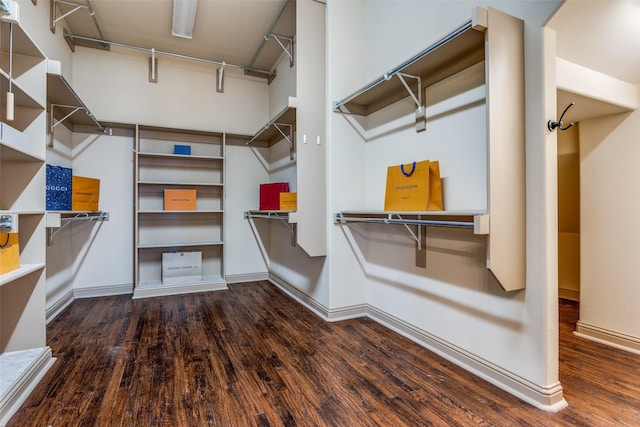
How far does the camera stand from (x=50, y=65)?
2.03 metres

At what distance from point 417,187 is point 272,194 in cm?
200

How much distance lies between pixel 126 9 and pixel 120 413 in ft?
11.3

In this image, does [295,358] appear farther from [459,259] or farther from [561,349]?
[561,349]

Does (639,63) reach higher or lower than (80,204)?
higher

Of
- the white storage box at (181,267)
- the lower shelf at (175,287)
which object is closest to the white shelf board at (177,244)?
the white storage box at (181,267)

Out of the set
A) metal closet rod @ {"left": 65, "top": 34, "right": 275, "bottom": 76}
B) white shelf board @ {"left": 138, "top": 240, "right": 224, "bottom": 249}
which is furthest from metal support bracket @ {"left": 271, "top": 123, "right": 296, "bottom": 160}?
white shelf board @ {"left": 138, "top": 240, "right": 224, "bottom": 249}

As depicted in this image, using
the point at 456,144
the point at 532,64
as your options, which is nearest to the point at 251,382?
the point at 456,144

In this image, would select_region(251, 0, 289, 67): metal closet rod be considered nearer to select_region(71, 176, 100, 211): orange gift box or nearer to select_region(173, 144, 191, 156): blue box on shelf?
select_region(173, 144, 191, 156): blue box on shelf

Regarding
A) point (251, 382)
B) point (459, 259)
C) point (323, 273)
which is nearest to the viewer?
point (251, 382)

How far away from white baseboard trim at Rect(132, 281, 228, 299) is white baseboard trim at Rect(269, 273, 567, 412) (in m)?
1.26

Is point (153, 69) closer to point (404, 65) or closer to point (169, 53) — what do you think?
point (169, 53)

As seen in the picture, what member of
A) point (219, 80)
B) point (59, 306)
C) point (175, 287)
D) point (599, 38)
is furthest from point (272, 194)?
point (599, 38)

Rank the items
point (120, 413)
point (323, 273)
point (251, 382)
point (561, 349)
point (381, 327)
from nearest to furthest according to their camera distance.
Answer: point (120, 413) < point (251, 382) < point (561, 349) < point (381, 327) < point (323, 273)

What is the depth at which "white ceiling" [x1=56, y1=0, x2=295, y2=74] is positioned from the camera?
308cm
